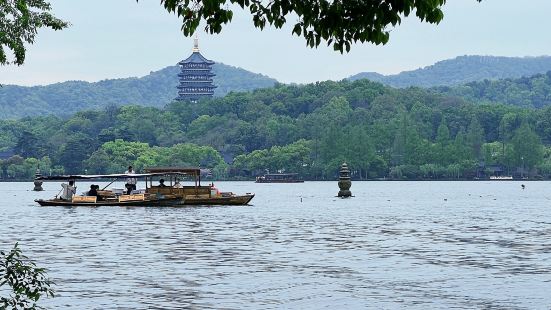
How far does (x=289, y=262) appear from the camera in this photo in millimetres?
40812

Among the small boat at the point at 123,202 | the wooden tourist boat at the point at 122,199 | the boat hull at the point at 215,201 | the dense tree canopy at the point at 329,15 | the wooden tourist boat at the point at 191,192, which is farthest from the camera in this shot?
the boat hull at the point at 215,201

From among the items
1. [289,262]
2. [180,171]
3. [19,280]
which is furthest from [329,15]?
[180,171]

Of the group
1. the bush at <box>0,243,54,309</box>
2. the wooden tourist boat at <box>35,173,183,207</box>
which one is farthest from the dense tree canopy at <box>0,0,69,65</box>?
the wooden tourist boat at <box>35,173,183,207</box>

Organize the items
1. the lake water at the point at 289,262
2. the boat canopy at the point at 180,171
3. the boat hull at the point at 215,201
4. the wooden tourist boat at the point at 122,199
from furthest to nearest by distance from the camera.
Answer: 1. the boat hull at the point at 215,201
2. the wooden tourist boat at the point at 122,199
3. the boat canopy at the point at 180,171
4. the lake water at the point at 289,262

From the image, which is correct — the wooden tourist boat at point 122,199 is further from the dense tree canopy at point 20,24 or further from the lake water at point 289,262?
the dense tree canopy at point 20,24

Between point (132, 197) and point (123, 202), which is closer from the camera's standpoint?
point (132, 197)

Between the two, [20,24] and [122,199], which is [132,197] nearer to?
[122,199]

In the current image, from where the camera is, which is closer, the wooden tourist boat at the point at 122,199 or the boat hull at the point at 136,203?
the wooden tourist boat at the point at 122,199

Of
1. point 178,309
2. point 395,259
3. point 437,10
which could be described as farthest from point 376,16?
point 395,259

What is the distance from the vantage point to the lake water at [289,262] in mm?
29641

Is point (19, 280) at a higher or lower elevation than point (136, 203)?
lower

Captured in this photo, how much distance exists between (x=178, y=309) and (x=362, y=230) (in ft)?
120

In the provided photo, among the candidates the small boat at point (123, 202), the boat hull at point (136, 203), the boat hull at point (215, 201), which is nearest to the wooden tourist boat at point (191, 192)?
the boat hull at point (215, 201)

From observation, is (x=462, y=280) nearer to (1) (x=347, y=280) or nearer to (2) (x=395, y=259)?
(1) (x=347, y=280)
